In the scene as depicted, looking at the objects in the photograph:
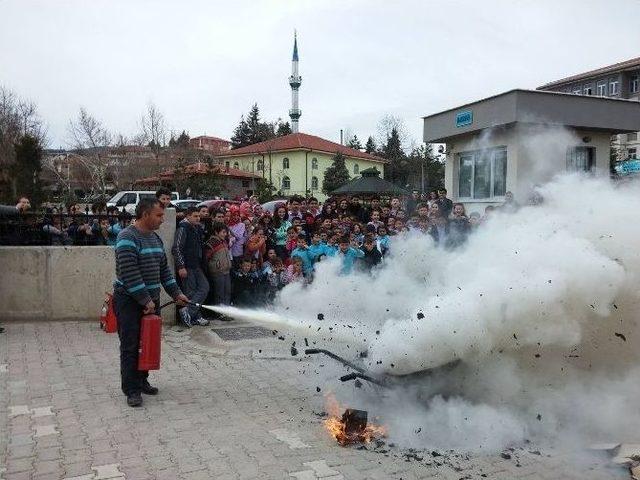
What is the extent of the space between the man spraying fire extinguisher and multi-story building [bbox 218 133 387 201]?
57856 millimetres

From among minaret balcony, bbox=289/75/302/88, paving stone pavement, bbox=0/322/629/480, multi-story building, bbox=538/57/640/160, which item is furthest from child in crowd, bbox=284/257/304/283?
minaret balcony, bbox=289/75/302/88

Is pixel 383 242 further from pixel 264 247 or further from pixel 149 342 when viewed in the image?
pixel 149 342

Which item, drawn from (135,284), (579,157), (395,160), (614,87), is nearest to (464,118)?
(579,157)

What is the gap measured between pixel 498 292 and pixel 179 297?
2970 mm

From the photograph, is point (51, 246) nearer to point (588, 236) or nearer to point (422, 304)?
point (422, 304)

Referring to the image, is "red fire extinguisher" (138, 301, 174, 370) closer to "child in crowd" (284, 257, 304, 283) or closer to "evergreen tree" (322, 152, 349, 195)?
"child in crowd" (284, 257, 304, 283)

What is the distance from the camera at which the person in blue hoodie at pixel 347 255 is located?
266 inches

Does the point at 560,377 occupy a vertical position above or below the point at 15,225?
below

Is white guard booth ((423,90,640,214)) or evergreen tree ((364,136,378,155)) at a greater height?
evergreen tree ((364,136,378,155))

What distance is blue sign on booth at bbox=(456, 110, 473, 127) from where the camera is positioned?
13.8m

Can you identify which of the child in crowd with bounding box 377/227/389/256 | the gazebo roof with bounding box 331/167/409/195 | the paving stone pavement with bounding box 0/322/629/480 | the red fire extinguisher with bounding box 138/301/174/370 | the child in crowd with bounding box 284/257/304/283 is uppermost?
the gazebo roof with bounding box 331/167/409/195

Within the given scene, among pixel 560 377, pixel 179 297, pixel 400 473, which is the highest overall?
pixel 179 297

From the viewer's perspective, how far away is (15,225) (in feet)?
27.7

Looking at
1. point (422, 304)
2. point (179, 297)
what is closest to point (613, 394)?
point (422, 304)
